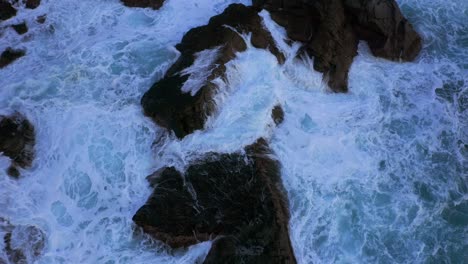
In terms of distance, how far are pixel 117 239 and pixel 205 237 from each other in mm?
2098

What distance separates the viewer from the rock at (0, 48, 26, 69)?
44.7 feet

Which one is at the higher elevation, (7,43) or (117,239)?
(7,43)

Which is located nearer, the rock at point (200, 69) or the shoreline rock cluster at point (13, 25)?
the rock at point (200, 69)

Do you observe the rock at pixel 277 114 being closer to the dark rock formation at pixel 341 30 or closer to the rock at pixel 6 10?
the dark rock formation at pixel 341 30

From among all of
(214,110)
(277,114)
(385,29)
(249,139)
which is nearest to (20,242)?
(214,110)

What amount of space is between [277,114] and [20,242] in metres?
7.19

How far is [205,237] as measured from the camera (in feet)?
34.1

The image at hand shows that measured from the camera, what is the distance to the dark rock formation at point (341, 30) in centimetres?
1353

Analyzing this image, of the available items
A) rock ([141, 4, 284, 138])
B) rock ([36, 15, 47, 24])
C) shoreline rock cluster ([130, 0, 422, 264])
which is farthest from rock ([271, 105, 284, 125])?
rock ([36, 15, 47, 24])

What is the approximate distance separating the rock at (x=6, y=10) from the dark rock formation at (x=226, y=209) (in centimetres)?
824

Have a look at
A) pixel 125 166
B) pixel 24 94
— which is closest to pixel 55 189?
pixel 125 166

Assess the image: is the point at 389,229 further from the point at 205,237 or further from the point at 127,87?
the point at 127,87

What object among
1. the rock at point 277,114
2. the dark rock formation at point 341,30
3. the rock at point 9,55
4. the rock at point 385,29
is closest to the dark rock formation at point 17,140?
the rock at point 9,55

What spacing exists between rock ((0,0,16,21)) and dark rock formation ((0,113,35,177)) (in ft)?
14.6
